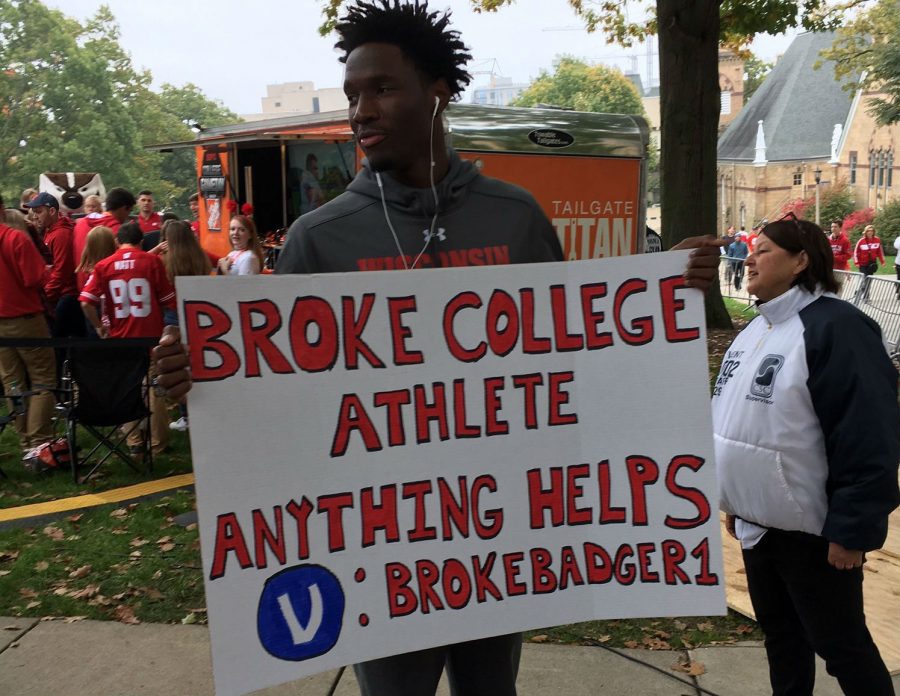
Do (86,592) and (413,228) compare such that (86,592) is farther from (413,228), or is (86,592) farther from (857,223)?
(857,223)

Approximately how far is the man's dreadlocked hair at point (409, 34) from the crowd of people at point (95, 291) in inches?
213

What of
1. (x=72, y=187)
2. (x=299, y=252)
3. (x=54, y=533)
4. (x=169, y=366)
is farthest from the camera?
(x=72, y=187)

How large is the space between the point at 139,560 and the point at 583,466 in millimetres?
3805

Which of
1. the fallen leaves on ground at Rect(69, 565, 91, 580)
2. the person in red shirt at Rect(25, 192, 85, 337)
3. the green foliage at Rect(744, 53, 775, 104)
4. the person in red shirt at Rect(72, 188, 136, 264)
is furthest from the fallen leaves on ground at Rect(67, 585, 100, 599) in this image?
the green foliage at Rect(744, 53, 775, 104)

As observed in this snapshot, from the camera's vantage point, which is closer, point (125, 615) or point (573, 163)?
point (125, 615)

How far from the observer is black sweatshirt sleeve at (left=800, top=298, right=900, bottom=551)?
2682 millimetres

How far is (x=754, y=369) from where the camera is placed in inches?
115

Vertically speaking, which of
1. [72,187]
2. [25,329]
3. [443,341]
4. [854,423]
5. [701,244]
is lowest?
[25,329]

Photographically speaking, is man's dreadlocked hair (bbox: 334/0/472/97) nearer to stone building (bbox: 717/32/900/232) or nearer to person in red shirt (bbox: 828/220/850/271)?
person in red shirt (bbox: 828/220/850/271)

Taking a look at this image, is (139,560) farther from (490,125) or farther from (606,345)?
(490,125)

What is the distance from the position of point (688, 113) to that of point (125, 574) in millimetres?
9290

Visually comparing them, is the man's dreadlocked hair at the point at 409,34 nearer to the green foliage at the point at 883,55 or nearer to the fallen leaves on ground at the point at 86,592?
the fallen leaves on ground at the point at 86,592

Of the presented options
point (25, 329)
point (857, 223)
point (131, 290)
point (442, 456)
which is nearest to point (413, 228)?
point (442, 456)

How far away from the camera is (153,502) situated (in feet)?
21.3
